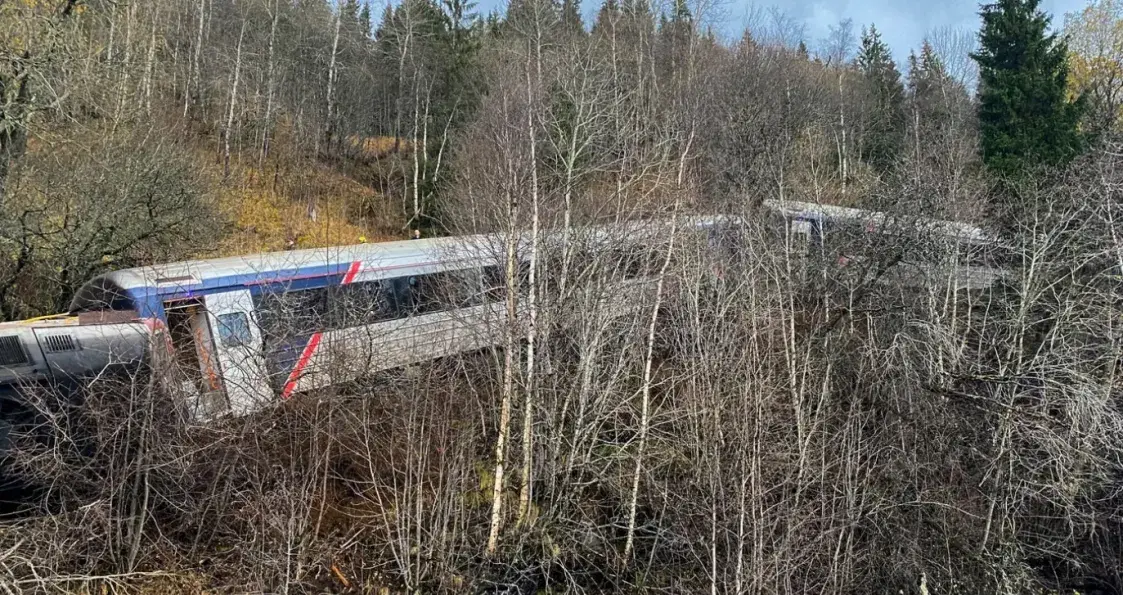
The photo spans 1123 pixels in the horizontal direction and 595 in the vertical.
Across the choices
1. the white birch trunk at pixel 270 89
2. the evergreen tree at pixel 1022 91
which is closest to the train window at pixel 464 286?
the evergreen tree at pixel 1022 91

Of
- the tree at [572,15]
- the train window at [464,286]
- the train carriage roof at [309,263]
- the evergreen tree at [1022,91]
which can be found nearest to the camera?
the train carriage roof at [309,263]

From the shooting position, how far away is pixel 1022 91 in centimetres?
2067

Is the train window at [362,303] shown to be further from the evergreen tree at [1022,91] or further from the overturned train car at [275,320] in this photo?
the evergreen tree at [1022,91]

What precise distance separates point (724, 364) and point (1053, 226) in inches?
215

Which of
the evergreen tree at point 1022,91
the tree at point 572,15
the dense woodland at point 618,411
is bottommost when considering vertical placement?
the dense woodland at point 618,411

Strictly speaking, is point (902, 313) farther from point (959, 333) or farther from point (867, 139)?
point (867, 139)

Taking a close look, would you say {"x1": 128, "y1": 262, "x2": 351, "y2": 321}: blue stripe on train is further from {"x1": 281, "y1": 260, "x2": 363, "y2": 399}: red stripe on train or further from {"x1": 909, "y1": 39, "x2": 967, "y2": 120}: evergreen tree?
{"x1": 909, "y1": 39, "x2": 967, "y2": 120}: evergreen tree

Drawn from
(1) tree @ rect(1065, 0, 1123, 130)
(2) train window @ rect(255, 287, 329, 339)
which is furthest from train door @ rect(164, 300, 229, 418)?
(1) tree @ rect(1065, 0, 1123, 130)

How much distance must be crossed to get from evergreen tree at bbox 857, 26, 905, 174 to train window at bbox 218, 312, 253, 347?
19488mm

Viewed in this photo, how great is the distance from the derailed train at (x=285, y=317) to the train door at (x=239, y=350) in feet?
0.06

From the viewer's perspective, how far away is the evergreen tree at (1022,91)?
64.7 ft

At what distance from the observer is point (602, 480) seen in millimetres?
8805

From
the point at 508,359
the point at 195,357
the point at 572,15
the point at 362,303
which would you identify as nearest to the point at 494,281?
the point at 362,303

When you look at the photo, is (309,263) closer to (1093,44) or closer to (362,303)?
(362,303)
